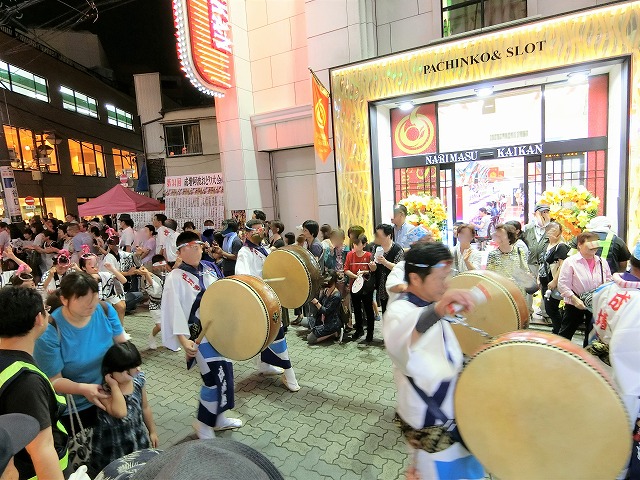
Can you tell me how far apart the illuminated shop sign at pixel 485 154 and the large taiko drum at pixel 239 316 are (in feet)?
18.5

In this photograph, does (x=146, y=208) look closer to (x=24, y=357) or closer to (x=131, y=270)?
(x=131, y=270)

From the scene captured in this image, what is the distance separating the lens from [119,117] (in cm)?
2481

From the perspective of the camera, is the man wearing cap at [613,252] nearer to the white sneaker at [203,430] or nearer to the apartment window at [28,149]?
the white sneaker at [203,430]

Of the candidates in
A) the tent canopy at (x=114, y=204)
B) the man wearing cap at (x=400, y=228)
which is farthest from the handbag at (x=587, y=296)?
the tent canopy at (x=114, y=204)

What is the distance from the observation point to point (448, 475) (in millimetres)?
1836

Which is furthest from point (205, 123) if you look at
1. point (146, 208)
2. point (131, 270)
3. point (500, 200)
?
point (500, 200)

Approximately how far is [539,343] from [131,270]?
5.94m

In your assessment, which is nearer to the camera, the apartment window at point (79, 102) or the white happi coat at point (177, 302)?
the white happi coat at point (177, 302)

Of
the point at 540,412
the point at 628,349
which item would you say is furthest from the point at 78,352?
the point at 628,349

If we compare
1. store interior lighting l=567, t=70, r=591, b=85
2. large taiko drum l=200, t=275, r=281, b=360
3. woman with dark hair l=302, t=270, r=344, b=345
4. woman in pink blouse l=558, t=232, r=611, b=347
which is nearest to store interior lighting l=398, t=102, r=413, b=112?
store interior lighting l=567, t=70, r=591, b=85

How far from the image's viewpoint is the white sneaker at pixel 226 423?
11.3 ft

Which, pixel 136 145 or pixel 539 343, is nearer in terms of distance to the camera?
pixel 539 343

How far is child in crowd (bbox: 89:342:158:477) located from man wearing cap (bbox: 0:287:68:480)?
1.42ft

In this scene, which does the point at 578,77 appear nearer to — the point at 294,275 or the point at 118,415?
the point at 294,275
